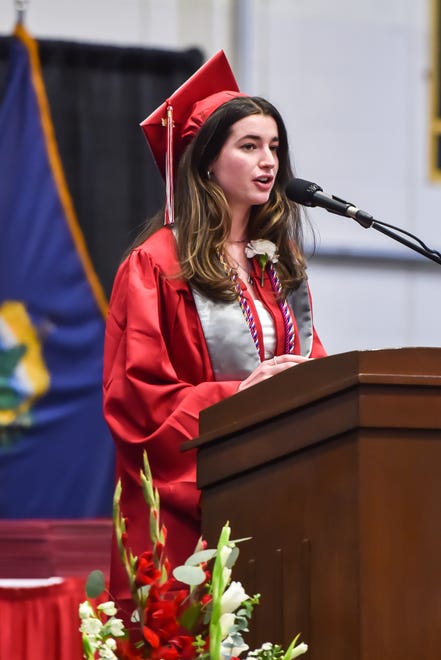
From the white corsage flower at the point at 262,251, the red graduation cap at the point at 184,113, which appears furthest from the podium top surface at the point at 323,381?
the red graduation cap at the point at 184,113

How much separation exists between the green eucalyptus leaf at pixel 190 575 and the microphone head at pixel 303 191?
1301 millimetres

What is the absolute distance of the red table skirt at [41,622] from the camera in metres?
5.32

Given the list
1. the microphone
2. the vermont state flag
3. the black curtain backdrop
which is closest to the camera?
the microphone

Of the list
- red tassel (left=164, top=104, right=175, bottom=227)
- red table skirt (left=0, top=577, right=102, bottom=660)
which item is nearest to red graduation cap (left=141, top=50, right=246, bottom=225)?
red tassel (left=164, top=104, right=175, bottom=227)

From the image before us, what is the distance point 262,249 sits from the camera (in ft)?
13.2

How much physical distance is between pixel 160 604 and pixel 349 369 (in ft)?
2.31

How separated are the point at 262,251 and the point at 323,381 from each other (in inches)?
42.4

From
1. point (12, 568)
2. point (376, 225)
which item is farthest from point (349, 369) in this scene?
point (12, 568)

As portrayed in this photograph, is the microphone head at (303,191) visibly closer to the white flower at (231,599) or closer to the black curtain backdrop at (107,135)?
the white flower at (231,599)

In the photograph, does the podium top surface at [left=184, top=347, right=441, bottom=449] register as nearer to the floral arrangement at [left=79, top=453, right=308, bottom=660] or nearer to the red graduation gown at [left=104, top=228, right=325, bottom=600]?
the red graduation gown at [left=104, top=228, right=325, bottom=600]

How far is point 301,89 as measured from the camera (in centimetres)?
786

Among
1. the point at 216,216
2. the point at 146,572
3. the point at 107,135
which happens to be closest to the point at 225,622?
the point at 146,572

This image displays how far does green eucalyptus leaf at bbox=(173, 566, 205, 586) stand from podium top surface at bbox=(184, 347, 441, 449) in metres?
0.62

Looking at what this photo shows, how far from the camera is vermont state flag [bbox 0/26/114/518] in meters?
7.17
